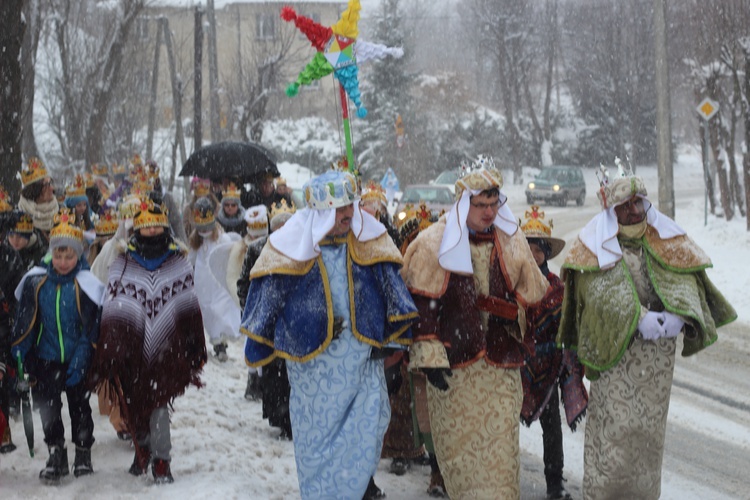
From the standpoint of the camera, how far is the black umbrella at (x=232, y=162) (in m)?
11.9

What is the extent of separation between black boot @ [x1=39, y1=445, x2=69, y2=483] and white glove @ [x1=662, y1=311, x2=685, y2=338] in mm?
3776

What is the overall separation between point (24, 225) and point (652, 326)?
4.65 metres

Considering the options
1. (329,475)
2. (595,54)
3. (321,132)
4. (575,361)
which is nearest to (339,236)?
(329,475)

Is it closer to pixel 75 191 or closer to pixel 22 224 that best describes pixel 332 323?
pixel 22 224

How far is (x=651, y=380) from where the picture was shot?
5.77 meters

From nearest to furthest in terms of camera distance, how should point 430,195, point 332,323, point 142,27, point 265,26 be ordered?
point 332,323, point 430,195, point 142,27, point 265,26

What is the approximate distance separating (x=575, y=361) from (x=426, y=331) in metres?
1.23

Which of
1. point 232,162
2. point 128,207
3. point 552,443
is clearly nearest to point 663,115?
point 232,162

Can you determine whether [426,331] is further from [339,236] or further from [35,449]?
[35,449]

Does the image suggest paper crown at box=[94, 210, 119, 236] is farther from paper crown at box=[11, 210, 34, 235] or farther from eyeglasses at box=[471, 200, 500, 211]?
eyeglasses at box=[471, 200, 500, 211]

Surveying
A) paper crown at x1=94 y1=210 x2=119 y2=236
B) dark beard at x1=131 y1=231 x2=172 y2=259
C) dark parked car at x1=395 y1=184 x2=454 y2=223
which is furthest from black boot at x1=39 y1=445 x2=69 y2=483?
dark parked car at x1=395 y1=184 x2=454 y2=223

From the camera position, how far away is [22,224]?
24.8 feet

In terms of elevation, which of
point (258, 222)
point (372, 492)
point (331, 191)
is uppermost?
point (331, 191)

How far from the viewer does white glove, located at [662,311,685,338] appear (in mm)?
5633
